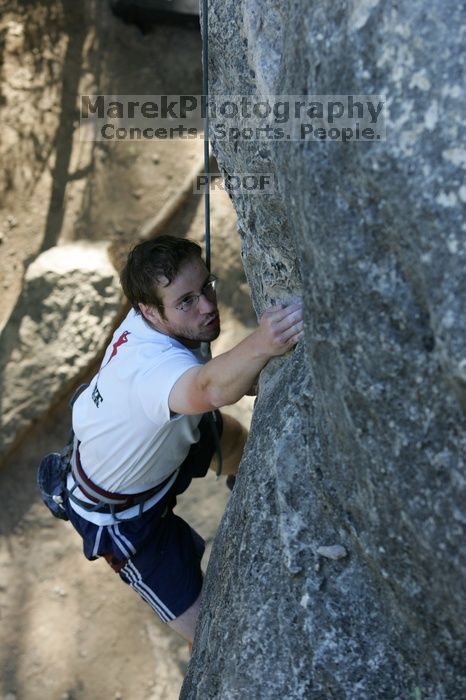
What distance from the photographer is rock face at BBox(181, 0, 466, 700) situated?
4.00 feet

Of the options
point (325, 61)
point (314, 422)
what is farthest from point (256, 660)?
point (325, 61)

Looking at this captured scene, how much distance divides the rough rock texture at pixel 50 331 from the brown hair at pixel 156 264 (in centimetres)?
221

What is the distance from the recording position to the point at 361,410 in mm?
1403

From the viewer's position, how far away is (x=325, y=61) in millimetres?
1335

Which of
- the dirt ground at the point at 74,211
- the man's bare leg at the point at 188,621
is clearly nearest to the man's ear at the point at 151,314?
the man's bare leg at the point at 188,621

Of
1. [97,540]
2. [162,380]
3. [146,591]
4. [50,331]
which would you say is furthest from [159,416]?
[50,331]

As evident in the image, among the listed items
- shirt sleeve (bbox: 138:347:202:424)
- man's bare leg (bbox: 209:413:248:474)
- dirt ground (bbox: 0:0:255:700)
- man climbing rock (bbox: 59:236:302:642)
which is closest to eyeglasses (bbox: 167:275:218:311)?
man climbing rock (bbox: 59:236:302:642)

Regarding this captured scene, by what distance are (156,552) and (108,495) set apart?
23 cm

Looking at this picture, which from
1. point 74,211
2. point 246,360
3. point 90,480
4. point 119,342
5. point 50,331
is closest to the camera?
point 246,360

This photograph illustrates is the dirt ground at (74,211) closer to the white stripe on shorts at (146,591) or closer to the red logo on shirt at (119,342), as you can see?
the white stripe on shorts at (146,591)

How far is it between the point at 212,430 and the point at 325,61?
4.38 ft

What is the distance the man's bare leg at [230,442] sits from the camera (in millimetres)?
2645

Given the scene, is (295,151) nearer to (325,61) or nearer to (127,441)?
(325,61)

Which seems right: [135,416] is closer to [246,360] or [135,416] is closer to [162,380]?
[162,380]
